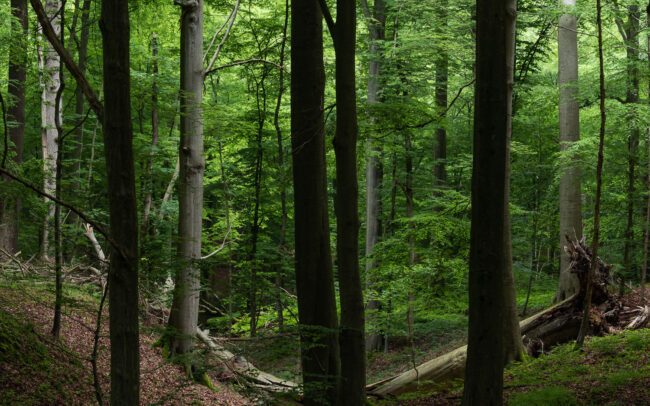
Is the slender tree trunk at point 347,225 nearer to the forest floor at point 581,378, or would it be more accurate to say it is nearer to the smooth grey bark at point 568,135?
the forest floor at point 581,378

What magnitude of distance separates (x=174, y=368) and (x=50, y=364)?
2.41m

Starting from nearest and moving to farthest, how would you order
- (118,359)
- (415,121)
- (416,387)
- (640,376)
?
1. (118,359)
2. (640,376)
3. (415,121)
4. (416,387)

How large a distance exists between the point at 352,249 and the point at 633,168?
8903 mm

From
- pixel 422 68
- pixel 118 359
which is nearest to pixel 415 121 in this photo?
pixel 118 359

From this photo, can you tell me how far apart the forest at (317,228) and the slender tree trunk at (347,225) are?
0.02 meters

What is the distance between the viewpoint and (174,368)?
25.7 ft

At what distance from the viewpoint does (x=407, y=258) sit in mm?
11047

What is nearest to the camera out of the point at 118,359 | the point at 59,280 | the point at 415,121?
the point at 118,359

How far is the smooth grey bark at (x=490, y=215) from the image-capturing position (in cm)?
428

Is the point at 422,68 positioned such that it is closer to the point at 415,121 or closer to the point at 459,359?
the point at 415,121

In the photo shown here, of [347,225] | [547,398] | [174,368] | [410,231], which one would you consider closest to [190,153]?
[174,368]

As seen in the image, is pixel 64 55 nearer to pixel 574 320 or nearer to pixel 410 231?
pixel 410 231

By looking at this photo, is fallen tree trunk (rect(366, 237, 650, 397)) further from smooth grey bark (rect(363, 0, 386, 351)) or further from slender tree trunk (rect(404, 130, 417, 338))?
smooth grey bark (rect(363, 0, 386, 351))

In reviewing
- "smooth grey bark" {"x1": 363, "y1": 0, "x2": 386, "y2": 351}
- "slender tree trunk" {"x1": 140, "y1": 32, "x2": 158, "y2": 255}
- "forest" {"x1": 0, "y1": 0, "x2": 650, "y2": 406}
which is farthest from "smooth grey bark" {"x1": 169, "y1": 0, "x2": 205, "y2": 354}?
"smooth grey bark" {"x1": 363, "y1": 0, "x2": 386, "y2": 351}
